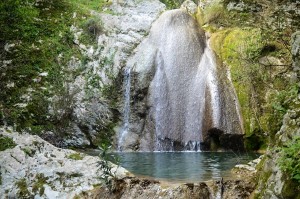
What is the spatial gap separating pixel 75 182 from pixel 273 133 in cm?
403

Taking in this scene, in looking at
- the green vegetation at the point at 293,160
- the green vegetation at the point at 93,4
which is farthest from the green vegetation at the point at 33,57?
the green vegetation at the point at 293,160

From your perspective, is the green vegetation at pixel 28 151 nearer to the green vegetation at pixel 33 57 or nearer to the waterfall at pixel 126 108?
the green vegetation at pixel 33 57

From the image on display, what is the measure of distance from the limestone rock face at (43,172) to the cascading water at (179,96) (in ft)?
25.3

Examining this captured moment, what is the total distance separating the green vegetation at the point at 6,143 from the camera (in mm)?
8503

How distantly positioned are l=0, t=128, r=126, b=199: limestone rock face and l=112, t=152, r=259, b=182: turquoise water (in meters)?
1.78

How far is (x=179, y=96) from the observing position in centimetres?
1706

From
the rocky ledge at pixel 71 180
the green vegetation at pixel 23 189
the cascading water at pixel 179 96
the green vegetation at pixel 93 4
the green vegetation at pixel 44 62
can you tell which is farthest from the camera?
the green vegetation at pixel 93 4

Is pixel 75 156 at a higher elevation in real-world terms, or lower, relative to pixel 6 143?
lower

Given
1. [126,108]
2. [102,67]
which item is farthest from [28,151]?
[102,67]

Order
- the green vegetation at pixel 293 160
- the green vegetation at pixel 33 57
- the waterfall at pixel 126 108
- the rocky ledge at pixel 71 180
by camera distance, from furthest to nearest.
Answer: the waterfall at pixel 126 108 → the green vegetation at pixel 33 57 → the rocky ledge at pixel 71 180 → the green vegetation at pixel 293 160

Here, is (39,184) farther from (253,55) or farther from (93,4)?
(93,4)

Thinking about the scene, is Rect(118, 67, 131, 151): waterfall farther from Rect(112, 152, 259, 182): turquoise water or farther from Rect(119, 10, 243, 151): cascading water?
Rect(112, 152, 259, 182): turquoise water

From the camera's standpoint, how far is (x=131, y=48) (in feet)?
61.1

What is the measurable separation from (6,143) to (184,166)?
4.97m
